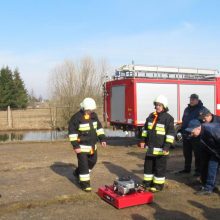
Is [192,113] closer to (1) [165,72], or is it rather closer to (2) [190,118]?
(2) [190,118]

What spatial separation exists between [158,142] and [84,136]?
1418mm

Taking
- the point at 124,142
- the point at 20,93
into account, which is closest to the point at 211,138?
the point at 124,142

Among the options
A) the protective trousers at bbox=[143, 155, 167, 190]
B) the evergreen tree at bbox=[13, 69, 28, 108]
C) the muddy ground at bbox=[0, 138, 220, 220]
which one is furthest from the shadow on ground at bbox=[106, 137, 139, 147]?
the evergreen tree at bbox=[13, 69, 28, 108]

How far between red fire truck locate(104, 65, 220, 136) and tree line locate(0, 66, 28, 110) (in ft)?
143

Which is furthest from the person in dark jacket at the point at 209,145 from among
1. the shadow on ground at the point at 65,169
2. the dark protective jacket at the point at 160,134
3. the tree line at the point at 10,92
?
the tree line at the point at 10,92

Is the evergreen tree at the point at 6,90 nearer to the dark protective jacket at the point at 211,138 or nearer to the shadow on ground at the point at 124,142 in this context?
the shadow on ground at the point at 124,142

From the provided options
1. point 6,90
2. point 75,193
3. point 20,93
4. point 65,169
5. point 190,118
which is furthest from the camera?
point 20,93

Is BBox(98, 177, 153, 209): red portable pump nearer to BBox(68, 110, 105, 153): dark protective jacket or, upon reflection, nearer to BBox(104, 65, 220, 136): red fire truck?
BBox(68, 110, 105, 153): dark protective jacket

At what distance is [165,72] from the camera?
50.2 ft

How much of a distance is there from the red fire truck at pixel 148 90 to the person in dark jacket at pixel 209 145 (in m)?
6.88

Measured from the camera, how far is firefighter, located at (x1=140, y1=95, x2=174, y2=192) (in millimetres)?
7305

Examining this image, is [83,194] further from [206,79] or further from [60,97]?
[60,97]

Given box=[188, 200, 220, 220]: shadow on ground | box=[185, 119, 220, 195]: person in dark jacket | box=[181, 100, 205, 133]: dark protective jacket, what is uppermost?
box=[181, 100, 205, 133]: dark protective jacket

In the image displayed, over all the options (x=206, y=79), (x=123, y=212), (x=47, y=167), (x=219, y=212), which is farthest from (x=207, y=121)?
(x=206, y=79)
